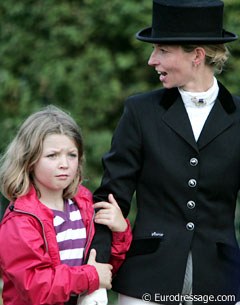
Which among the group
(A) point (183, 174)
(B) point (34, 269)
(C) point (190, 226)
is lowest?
(B) point (34, 269)

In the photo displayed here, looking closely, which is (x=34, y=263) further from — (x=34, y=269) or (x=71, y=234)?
(x=71, y=234)

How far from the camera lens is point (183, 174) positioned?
4086mm

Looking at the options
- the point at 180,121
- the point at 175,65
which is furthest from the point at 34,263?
the point at 175,65

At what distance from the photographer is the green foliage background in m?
7.54

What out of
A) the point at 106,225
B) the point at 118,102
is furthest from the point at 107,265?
the point at 118,102

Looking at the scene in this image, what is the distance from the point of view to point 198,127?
4.14m

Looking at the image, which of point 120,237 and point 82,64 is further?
point 82,64

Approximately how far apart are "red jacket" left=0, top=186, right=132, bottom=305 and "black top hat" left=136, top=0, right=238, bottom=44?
2.70ft

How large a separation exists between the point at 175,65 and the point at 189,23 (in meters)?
0.17

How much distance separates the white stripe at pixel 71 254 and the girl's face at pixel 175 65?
0.74 metres

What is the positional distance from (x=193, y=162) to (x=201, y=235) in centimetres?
29

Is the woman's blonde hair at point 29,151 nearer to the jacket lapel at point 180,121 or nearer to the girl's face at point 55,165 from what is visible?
the girl's face at point 55,165

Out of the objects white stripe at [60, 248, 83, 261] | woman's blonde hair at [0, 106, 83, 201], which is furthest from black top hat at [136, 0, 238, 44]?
white stripe at [60, 248, 83, 261]

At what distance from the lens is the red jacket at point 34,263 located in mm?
3895
